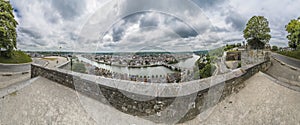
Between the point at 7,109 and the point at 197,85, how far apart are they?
5357mm

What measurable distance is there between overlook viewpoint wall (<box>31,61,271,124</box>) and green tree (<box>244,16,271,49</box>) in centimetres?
1629

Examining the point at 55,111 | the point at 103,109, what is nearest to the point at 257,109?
the point at 103,109

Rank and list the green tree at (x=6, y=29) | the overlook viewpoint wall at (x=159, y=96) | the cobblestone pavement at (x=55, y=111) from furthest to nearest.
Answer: the green tree at (x=6, y=29), the cobblestone pavement at (x=55, y=111), the overlook viewpoint wall at (x=159, y=96)

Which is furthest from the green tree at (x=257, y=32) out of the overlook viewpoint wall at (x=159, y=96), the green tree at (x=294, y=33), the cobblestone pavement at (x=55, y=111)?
the cobblestone pavement at (x=55, y=111)

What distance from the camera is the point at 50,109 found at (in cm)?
374

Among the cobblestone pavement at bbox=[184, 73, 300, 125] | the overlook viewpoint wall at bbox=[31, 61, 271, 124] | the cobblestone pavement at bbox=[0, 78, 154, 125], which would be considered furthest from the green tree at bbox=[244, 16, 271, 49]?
the cobblestone pavement at bbox=[0, 78, 154, 125]

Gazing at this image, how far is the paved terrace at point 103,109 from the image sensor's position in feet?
11.4

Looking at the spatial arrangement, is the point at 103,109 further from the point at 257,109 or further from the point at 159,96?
the point at 257,109

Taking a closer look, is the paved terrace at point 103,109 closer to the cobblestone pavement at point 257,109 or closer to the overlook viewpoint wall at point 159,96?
the cobblestone pavement at point 257,109

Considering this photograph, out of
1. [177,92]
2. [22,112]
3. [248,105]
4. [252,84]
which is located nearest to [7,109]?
[22,112]

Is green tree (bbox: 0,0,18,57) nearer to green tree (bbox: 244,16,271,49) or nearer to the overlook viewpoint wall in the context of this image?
the overlook viewpoint wall

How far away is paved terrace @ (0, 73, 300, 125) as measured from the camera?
3465 mm

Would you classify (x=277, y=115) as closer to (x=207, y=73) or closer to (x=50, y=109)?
(x=50, y=109)

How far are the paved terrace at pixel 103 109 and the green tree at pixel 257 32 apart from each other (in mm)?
14461
